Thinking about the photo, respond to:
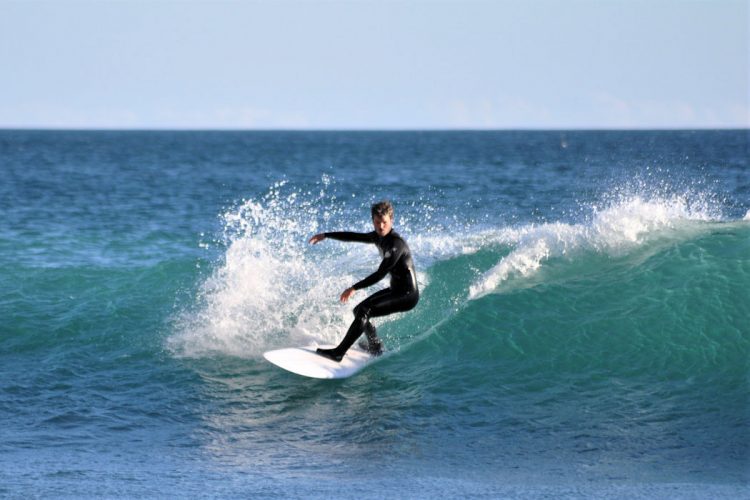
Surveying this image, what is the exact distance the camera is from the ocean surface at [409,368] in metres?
Result: 7.29

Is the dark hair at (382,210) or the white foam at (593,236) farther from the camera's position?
the white foam at (593,236)

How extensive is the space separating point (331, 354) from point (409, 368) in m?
1.00

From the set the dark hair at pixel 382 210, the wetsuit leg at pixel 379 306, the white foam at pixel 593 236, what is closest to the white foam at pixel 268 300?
the white foam at pixel 593 236

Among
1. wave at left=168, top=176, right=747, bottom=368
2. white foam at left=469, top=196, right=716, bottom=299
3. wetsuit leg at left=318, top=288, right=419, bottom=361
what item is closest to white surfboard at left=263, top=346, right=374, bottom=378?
wetsuit leg at left=318, top=288, right=419, bottom=361

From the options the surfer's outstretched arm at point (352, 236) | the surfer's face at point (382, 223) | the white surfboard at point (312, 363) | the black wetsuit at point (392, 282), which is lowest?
the white surfboard at point (312, 363)

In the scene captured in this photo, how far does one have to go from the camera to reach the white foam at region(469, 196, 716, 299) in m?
12.5

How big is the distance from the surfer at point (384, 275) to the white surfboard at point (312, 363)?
0.14 metres

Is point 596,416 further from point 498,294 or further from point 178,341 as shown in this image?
point 178,341

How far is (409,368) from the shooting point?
1027cm

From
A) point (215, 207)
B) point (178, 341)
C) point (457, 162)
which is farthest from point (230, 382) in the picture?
point (457, 162)

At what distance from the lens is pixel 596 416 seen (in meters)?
8.74

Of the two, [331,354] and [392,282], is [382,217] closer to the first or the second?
[392,282]

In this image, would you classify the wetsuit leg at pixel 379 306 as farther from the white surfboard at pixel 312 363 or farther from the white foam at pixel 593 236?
the white foam at pixel 593 236

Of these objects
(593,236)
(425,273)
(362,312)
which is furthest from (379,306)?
(593,236)
